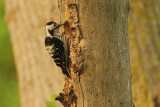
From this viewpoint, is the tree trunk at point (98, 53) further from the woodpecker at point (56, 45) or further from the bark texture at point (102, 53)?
the woodpecker at point (56, 45)

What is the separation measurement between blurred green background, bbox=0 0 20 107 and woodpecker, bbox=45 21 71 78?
20.5ft

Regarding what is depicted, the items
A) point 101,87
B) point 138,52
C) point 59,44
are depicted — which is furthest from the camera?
point 138,52

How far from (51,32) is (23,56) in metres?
1.82

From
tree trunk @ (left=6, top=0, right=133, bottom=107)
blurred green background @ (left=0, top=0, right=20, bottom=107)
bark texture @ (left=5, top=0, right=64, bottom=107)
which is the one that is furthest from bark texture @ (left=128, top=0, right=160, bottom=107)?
blurred green background @ (left=0, top=0, right=20, bottom=107)

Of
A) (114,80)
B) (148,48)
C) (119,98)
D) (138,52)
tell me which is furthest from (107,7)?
(148,48)

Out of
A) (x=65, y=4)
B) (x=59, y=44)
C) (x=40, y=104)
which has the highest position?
(x=65, y=4)

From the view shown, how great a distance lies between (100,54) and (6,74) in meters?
7.80

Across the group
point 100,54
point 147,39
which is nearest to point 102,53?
point 100,54

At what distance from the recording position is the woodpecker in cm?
259

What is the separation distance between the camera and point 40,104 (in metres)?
4.65

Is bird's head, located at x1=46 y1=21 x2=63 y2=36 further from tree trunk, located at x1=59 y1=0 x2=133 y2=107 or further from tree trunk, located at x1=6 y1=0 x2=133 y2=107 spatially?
tree trunk, located at x1=59 y1=0 x2=133 y2=107

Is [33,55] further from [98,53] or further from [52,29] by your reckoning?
[98,53]

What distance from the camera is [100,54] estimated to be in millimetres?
2145

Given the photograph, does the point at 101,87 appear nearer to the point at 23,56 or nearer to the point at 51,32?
the point at 51,32
